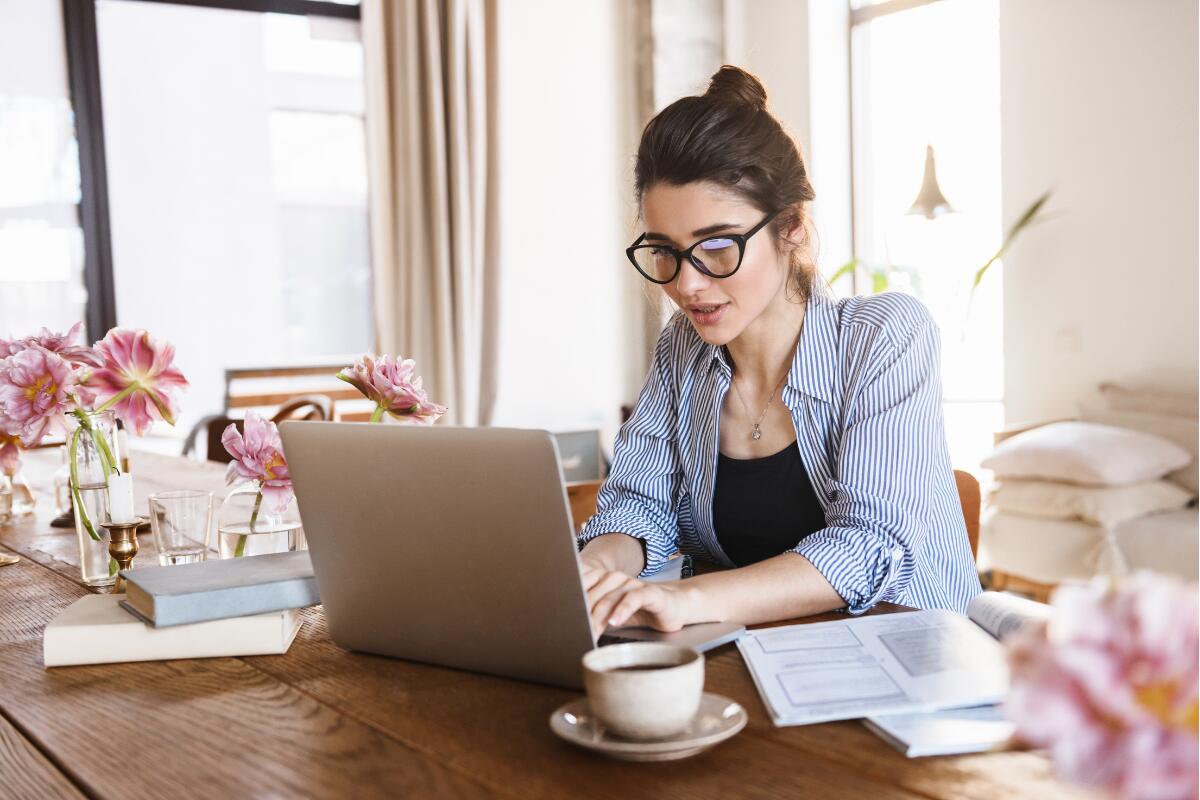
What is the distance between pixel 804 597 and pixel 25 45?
386 cm

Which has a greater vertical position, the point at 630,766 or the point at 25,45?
the point at 25,45

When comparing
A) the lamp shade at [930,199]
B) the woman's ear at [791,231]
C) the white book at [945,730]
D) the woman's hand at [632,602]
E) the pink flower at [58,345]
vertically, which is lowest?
the white book at [945,730]

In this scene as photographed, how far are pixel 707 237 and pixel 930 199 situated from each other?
9.77 feet

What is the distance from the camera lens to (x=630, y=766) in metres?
0.76

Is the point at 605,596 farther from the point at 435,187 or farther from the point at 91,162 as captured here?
the point at 91,162

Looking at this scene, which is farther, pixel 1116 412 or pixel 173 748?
pixel 1116 412

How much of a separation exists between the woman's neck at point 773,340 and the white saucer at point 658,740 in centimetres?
84

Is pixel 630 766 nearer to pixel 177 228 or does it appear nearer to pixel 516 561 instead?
pixel 516 561

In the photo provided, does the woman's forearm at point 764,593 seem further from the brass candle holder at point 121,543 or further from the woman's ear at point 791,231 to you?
the brass candle holder at point 121,543

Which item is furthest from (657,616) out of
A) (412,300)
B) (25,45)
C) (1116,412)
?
(25,45)

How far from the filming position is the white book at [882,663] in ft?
2.75

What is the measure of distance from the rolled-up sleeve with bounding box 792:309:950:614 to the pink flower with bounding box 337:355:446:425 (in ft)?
1.51

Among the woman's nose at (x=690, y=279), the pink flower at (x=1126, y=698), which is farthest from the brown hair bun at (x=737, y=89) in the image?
the pink flower at (x=1126, y=698)

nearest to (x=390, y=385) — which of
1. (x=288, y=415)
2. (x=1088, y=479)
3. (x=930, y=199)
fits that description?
(x=288, y=415)
